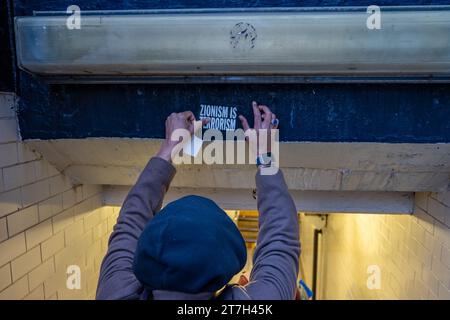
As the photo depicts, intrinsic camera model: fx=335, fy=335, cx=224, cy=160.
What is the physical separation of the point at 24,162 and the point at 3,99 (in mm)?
259

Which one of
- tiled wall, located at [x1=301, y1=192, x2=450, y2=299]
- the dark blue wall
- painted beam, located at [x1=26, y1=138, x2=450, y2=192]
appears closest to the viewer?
the dark blue wall

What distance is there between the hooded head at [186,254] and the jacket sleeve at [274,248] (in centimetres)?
14

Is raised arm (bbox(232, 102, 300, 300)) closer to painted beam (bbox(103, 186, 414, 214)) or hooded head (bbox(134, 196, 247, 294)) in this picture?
hooded head (bbox(134, 196, 247, 294))

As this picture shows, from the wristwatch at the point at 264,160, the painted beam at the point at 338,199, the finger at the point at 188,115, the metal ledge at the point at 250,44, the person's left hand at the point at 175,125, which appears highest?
the metal ledge at the point at 250,44

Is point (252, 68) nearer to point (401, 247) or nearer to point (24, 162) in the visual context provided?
point (24, 162)

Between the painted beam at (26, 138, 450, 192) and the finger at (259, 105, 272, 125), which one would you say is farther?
the painted beam at (26, 138, 450, 192)

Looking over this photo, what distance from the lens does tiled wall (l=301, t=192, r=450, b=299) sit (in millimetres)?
1608

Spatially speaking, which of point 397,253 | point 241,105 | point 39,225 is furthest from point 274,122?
point 397,253

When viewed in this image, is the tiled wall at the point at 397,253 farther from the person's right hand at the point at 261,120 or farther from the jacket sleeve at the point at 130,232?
the jacket sleeve at the point at 130,232

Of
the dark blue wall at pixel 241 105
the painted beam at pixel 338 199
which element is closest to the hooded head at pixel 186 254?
the dark blue wall at pixel 241 105

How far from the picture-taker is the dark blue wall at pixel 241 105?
1228 mm

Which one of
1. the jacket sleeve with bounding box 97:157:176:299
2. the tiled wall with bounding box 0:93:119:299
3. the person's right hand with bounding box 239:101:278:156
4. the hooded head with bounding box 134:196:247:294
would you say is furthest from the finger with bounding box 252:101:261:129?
the tiled wall with bounding box 0:93:119:299

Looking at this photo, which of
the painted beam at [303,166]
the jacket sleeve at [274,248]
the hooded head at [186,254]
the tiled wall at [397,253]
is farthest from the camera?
the tiled wall at [397,253]

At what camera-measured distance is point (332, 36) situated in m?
1.08
